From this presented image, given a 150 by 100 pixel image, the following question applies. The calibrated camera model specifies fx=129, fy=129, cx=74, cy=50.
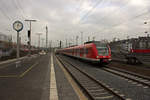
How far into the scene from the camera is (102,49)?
14367 millimetres

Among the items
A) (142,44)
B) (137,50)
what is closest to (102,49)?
(137,50)

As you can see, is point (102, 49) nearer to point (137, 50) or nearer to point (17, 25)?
point (137, 50)

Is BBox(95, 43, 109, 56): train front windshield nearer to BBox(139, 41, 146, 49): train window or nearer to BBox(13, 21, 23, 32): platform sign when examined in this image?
BBox(139, 41, 146, 49): train window

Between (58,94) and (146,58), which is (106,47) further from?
(58,94)

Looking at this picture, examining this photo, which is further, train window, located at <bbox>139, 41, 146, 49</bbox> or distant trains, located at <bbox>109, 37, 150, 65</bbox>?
train window, located at <bbox>139, 41, 146, 49</bbox>

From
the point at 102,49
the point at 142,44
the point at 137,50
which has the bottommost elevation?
the point at 137,50

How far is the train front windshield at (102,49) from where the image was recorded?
14099mm

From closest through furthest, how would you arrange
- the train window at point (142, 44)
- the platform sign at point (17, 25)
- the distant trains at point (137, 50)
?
the distant trains at point (137, 50)
the train window at point (142, 44)
the platform sign at point (17, 25)

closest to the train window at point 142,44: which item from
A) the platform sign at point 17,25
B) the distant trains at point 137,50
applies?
the distant trains at point 137,50

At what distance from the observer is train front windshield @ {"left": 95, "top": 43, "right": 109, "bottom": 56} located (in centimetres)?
1410

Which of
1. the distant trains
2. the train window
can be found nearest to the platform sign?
the distant trains

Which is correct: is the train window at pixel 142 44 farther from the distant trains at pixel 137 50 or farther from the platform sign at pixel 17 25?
the platform sign at pixel 17 25

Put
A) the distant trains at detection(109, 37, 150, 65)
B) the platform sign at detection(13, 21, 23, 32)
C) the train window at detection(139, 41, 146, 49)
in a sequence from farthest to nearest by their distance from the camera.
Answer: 1. the platform sign at detection(13, 21, 23, 32)
2. the train window at detection(139, 41, 146, 49)
3. the distant trains at detection(109, 37, 150, 65)

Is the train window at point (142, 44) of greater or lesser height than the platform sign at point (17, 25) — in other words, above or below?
below
